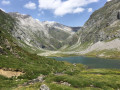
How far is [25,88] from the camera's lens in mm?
31719

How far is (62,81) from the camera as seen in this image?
4128 cm

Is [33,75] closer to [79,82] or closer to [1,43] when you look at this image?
[79,82]

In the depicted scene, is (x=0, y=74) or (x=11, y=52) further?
(x=11, y=52)

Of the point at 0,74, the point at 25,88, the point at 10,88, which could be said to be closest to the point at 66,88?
the point at 25,88

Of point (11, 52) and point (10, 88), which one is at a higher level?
point (11, 52)

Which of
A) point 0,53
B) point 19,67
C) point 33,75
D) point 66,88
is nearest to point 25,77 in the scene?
point 33,75

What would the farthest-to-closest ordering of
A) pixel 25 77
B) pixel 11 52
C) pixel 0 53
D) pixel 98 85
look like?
1. pixel 11 52
2. pixel 0 53
3. pixel 25 77
4. pixel 98 85

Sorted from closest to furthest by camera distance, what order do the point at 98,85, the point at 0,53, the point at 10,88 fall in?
the point at 10,88, the point at 98,85, the point at 0,53

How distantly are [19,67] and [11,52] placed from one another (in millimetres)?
19943

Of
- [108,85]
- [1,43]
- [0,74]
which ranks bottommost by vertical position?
[108,85]

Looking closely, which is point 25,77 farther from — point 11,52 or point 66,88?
point 11,52

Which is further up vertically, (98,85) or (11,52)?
(11,52)

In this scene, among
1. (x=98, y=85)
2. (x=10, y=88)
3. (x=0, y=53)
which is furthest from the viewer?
(x=0, y=53)

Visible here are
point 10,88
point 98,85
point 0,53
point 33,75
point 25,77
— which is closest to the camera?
point 10,88
